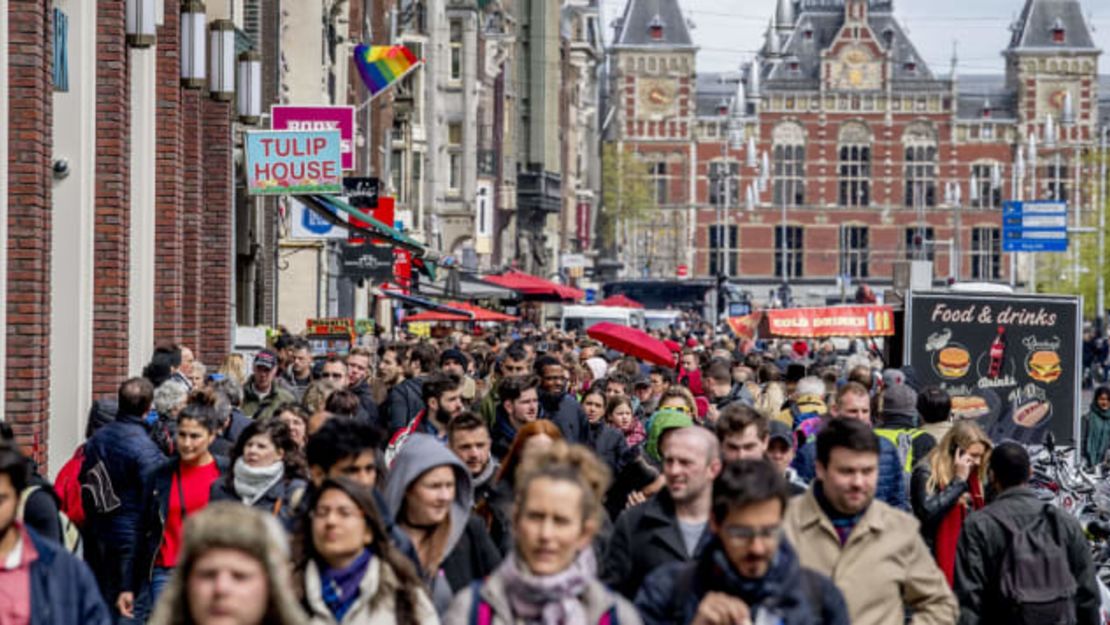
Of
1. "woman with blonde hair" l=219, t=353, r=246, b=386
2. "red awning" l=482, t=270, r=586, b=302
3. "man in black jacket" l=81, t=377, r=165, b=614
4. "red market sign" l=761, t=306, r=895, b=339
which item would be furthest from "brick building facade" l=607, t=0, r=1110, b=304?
"man in black jacket" l=81, t=377, r=165, b=614

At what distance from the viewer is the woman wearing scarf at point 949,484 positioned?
10.0 meters

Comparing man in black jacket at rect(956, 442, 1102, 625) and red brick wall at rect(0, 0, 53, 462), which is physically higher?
red brick wall at rect(0, 0, 53, 462)

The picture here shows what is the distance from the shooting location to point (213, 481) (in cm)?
1045

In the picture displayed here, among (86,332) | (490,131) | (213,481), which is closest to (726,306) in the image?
(490,131)

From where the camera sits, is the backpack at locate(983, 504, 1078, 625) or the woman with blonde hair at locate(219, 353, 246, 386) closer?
the backpack at locate(983, 504, 1078, 625)

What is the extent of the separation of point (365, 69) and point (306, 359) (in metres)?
22.2

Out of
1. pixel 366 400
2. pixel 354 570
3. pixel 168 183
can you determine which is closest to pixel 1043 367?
pixel 366 400

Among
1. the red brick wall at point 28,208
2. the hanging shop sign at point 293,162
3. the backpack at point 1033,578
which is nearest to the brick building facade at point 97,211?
the red brick wall at point 28,208

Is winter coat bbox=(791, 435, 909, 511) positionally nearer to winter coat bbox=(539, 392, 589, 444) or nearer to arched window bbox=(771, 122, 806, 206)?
winter coat bbox=(539, 392, 589, 444)

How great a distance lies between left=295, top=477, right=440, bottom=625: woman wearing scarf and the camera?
669cm

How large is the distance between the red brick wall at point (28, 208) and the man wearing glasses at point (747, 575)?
389 inches

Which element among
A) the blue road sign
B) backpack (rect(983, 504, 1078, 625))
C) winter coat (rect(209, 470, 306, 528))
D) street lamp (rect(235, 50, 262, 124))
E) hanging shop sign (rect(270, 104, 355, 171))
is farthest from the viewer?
the blue road sign

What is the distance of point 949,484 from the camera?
1029 cm

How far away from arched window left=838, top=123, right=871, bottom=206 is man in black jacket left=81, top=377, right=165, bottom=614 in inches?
5064
